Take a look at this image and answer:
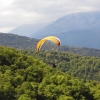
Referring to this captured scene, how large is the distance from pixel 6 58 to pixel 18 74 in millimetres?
10245

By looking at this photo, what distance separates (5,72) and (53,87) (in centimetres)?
1230

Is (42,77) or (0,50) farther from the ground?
(0,50)

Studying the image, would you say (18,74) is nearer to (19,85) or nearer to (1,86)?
(19,85)

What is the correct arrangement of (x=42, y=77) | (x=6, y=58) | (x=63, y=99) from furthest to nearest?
(x=6, y=58), (x=42, y=77), (x=63, y=99)

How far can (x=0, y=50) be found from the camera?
7169cm

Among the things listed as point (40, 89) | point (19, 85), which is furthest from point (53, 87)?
point (19, 85)

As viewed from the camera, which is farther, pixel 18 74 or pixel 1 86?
pixel 18 74

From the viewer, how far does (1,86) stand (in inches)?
1876

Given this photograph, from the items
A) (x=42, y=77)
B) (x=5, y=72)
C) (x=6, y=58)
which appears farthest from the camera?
(x=6, y=58)

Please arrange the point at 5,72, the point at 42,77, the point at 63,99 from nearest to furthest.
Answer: the point at 63,99, the point at 5,72, the point at 42,77

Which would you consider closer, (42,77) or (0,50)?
(42,77)

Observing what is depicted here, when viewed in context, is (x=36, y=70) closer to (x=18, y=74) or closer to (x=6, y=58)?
(x=18, y=74)

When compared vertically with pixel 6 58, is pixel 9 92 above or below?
below

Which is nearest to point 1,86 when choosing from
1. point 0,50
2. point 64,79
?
point 64,79
